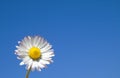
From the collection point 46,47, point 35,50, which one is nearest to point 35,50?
point 35,50

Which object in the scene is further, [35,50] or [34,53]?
[34,53]

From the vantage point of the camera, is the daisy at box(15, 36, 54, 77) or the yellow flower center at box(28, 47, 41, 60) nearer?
the daisy at box(15, 36, 54, 77)

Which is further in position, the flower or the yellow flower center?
the yellow flower center

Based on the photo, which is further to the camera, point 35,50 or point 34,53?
point 34,53

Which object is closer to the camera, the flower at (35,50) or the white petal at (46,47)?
the flower at (35,50)

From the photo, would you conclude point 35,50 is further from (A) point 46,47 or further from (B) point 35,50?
(A) point 46,47

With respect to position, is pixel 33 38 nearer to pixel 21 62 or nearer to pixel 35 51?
pixel 35 51

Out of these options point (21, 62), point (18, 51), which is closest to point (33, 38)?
point (18, 51)
